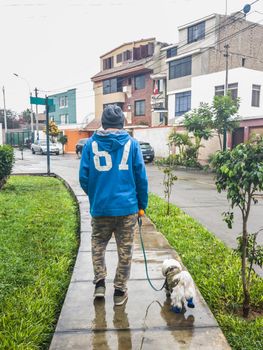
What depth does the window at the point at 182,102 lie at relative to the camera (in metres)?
28.4

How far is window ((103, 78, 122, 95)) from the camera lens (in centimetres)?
3922

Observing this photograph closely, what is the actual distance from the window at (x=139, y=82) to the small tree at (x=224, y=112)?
20.1 metres

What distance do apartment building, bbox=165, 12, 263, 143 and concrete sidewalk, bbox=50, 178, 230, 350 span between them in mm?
21694

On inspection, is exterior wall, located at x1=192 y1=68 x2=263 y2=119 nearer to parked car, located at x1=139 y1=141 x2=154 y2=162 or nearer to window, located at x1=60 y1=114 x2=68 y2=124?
parked car, located at x1=139 y1=141 x2=154 y2=162

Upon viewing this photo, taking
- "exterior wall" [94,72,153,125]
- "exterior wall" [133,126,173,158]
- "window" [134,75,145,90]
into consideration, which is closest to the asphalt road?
"exterior wall" [133,126,173,158]

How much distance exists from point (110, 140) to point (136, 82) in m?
35.5

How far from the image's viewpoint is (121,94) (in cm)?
3856

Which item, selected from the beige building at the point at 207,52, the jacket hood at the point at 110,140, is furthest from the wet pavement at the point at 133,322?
the beige building at the point at 207,52

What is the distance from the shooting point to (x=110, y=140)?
2.98 m

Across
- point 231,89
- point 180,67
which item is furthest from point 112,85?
point 231,89

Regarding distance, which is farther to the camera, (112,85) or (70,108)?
(70,108)

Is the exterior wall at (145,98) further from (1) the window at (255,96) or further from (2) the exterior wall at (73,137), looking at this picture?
(1) the window at (255,96)

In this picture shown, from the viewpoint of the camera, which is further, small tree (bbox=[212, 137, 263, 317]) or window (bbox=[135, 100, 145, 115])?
window (bbox=[135, 100, 145, 115])

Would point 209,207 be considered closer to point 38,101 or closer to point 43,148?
point 38,101
